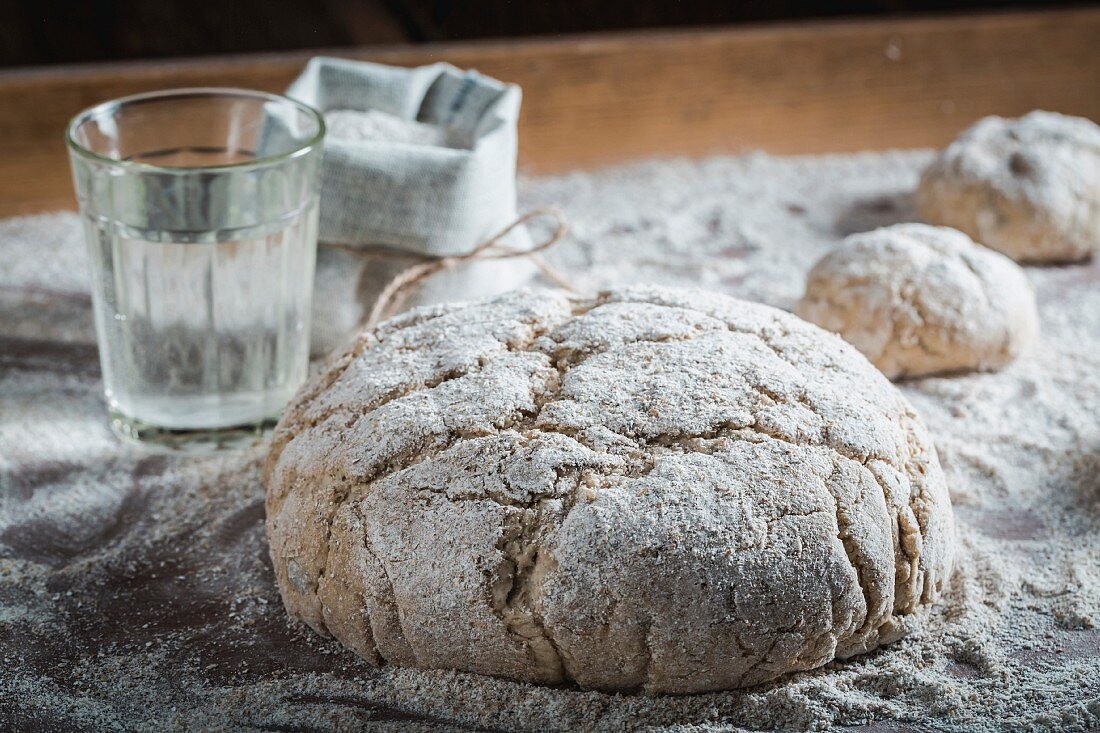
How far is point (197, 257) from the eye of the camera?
4.38ft

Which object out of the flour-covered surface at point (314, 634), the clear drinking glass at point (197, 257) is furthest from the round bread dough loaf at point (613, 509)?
the clear drinking glass at point (197, 257)

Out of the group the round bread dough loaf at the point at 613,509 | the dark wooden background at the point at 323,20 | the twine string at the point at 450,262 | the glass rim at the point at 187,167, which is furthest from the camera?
the dark wooden background at the point at 323,20

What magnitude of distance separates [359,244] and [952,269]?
83cm

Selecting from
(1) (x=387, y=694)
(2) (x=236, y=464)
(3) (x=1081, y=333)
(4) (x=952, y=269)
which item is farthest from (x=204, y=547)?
(3) (x=1081, y=333)

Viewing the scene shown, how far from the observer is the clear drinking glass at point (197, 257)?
1289mm

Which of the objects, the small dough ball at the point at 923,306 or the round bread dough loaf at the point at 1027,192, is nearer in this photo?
the small dough ball at the point at 923,306

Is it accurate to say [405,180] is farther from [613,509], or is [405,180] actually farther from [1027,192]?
[1027,192]

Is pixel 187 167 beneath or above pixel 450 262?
above

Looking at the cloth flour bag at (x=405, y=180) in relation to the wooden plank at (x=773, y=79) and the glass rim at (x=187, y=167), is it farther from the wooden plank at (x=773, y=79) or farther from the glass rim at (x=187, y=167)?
the wooden plank at (x=773, y=79)

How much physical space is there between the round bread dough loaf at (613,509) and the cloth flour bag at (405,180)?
1.46 ft

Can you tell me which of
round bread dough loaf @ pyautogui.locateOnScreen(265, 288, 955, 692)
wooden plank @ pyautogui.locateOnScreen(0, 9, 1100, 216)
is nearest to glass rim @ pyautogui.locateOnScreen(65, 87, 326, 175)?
Answer: round bread dough loaf @ pyautogui.locateOnScreen(265, 288, 955, 692)

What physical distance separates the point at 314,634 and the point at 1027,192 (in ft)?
4.54

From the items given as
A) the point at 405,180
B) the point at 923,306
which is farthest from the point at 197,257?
the point at 923,306

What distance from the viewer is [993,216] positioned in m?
1.89
